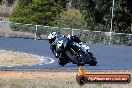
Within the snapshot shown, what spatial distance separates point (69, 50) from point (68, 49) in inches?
1.0

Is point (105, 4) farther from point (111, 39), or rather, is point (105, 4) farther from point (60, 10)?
point (60, 10)

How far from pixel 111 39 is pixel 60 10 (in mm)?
13575

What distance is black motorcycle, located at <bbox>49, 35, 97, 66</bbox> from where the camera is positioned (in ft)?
29.7

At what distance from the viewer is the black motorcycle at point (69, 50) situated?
906 centimetres

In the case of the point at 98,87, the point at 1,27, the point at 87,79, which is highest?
the point at 87,79

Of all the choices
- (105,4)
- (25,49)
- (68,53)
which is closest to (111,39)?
(105,4)

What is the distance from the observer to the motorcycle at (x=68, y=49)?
9062mm

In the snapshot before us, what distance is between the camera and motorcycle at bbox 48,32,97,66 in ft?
29.7

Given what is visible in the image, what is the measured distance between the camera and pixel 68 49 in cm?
920

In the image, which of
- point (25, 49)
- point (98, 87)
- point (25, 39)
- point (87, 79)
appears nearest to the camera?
point (87, 79)

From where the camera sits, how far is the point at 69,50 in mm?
9195

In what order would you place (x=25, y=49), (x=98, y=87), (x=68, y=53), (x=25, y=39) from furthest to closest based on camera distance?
(x=25, y=39) → (x=25, y=49) → (x=98, y=87) → (x=68, y=53)

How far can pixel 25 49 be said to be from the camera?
34.4m

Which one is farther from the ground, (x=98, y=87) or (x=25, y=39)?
(x=98, y=87)
